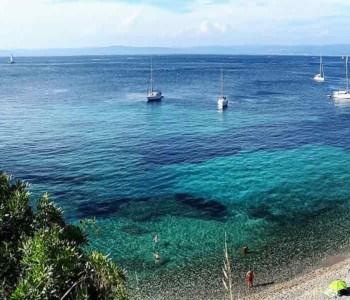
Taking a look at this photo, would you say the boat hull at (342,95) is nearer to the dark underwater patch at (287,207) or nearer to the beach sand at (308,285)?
the dark underwater patch at (287,207)

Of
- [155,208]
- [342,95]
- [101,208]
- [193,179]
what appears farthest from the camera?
[342,95]

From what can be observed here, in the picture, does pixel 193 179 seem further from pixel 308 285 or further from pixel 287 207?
pixel 308 285

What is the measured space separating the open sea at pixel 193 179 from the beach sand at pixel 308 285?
1.39m

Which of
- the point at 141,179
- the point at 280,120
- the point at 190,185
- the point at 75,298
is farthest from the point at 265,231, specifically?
the point at 280,120

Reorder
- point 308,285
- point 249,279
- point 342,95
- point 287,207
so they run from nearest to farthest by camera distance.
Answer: point 308,285 < point 249,279 < point 287,207 < point 342,95

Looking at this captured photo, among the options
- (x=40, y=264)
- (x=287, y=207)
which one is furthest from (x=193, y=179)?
(x=40, y=264)

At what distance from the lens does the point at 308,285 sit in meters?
33.3

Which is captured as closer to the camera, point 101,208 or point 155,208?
point 155,208

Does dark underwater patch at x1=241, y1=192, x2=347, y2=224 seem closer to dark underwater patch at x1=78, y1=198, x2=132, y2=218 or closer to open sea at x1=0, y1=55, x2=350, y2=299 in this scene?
open sea at x1=0, y1=55, x2=350, y2=299

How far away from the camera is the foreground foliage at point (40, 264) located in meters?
13.1

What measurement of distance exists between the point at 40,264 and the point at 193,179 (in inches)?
1720

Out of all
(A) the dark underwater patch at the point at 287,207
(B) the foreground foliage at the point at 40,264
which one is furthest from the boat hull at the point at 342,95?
(B) the foreground foliage at the point at 40,264

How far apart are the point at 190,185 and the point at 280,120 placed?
158 ft

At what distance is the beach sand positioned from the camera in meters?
32.0
